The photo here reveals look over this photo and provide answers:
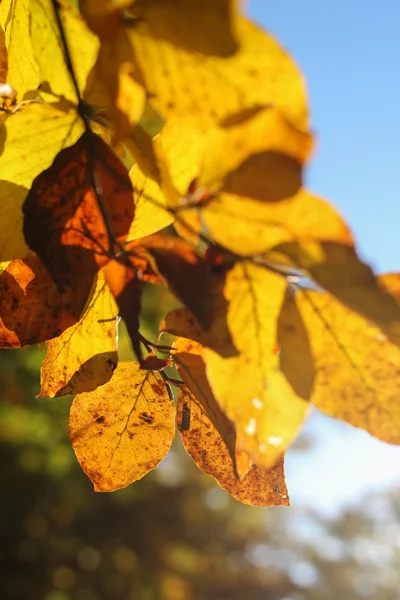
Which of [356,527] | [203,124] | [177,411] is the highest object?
[203,124]

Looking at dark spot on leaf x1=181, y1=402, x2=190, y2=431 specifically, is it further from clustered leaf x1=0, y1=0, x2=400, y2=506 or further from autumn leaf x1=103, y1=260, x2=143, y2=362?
autumn leaf x1=103, y1=260, x2=143, y2=362

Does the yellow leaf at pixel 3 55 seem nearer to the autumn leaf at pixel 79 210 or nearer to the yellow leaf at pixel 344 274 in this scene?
the autumn leaf at pixel 79 210

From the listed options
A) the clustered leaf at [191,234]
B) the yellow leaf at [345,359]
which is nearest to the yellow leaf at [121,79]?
the clustered leaf at [191,234]

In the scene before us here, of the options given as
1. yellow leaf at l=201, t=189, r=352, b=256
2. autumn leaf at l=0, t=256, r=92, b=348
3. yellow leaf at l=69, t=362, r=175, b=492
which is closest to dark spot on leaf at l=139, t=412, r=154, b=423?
yellow leaf at l=69, t=362, r=175, b=492

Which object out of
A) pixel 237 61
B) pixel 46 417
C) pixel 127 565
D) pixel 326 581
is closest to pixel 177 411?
pixel 237 61

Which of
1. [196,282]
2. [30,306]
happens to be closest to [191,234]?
[196,282]

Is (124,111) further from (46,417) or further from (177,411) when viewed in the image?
(46,417)

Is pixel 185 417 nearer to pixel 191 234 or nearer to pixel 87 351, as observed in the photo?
pixel 87 351

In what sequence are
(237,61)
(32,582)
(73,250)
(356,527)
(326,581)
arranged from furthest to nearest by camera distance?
(356,527), (326,581), (32,582), (73,250), (237,61)
